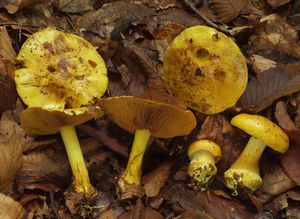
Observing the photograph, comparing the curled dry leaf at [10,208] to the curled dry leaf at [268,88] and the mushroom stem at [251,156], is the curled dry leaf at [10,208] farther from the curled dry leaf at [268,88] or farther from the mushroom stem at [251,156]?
the curled dry leaf at [268,88]

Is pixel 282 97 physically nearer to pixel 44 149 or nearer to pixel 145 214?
pixel 145 214

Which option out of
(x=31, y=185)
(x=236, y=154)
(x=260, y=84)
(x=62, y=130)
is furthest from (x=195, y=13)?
(x=31, y=185)

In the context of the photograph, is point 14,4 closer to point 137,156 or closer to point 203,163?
point 137,156

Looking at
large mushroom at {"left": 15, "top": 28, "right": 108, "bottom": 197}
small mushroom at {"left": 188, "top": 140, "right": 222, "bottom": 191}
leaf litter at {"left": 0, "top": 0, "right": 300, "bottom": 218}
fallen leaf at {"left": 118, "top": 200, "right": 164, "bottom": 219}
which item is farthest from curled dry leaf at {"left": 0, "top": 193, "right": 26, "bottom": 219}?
small mushroom at {"left": 188, "top": 140, "right": 222, "bottom": 191}

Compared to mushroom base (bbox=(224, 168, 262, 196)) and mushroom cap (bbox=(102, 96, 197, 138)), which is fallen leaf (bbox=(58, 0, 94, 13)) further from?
mushroom base (bbox=(224, 168, 262, 196))

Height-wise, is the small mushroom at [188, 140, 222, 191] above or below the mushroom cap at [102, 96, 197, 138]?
below
